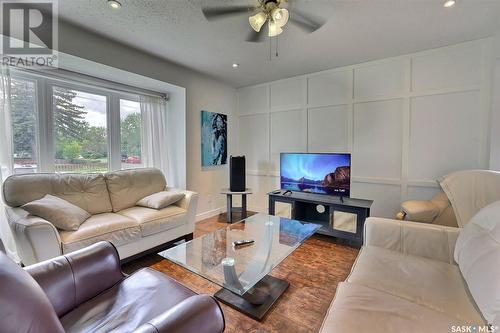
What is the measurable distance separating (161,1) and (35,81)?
177cm

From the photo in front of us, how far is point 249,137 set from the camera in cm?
431

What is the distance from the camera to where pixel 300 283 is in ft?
6.43

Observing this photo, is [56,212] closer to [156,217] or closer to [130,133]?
[156,217]

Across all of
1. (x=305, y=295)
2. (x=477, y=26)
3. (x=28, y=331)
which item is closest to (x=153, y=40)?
(x=28, y=331)

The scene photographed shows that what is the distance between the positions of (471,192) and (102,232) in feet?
11.7

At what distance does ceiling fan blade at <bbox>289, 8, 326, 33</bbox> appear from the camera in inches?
77.1

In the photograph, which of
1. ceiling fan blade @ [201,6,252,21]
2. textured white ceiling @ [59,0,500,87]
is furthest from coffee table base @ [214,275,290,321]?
textured white ceiling @ [59,0,500,87]

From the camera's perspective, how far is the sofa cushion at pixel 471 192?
2.10 m

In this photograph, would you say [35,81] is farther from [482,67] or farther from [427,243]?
[482,67]

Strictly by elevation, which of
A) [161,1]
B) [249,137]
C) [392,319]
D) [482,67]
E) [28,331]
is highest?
[161,1]

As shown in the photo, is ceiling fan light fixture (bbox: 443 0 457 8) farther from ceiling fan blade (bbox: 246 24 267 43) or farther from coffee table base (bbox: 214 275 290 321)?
coffee table base (bbox: 214 275 290 321)

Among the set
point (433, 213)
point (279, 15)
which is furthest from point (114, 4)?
point (433, 213)

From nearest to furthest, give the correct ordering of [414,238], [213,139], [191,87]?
1. [414,238]
2. [191,87]
3. [213,139]

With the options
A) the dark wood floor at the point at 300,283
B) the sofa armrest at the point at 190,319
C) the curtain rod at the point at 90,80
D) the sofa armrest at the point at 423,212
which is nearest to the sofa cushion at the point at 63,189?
the dark wood floor at the point at 300,283
